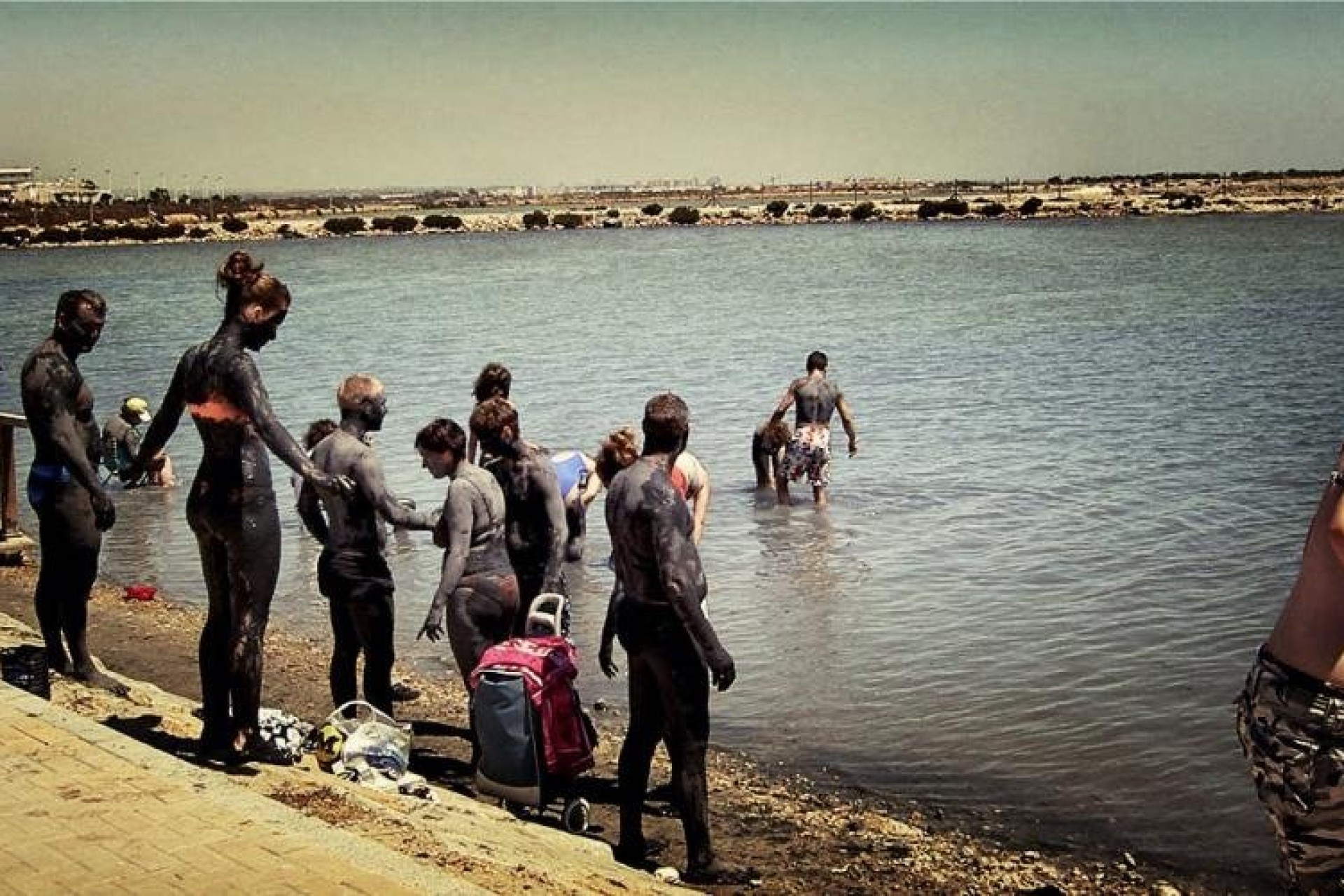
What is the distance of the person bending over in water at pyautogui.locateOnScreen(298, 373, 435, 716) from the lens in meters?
7.30

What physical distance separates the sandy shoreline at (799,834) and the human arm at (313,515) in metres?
1.10

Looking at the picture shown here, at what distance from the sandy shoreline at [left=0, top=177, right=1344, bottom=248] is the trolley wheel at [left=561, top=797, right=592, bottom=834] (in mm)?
112628

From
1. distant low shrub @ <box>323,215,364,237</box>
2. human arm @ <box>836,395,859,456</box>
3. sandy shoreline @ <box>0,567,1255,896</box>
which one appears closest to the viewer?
sandy shoreline @ <box>0,567,1255,896</box>

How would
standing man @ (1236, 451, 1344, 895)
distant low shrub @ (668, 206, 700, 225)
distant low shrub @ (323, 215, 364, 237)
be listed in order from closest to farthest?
standing man @ (1236, 451, 1344, 895) < distant low shrub @ (323, 215, 364, 237) < distant low shrub @ (668, 206, 700, 225)

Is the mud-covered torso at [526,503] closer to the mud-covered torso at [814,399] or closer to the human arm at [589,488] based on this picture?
the human arm at [589,488]

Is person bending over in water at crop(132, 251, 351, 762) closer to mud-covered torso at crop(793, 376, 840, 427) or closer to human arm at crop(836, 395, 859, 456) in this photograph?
mud-covered torso at crop(793, 376, 840, 427)

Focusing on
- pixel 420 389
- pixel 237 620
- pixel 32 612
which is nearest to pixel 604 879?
pixel 237 620

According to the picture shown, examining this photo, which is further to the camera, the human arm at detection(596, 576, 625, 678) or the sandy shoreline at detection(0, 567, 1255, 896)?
the human arm at detection(596, 576, 625, 678)

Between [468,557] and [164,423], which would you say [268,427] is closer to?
[164,423]

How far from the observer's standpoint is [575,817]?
7230 mm

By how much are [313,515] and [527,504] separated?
1061mm

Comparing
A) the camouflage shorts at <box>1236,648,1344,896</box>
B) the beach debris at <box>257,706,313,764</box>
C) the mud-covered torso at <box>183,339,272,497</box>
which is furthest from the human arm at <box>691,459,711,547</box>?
the camouflage shorts at <box>1236,648,1344,896</box>

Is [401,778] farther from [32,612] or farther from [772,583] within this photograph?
[772,583]

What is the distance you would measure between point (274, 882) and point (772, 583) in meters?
8.67
